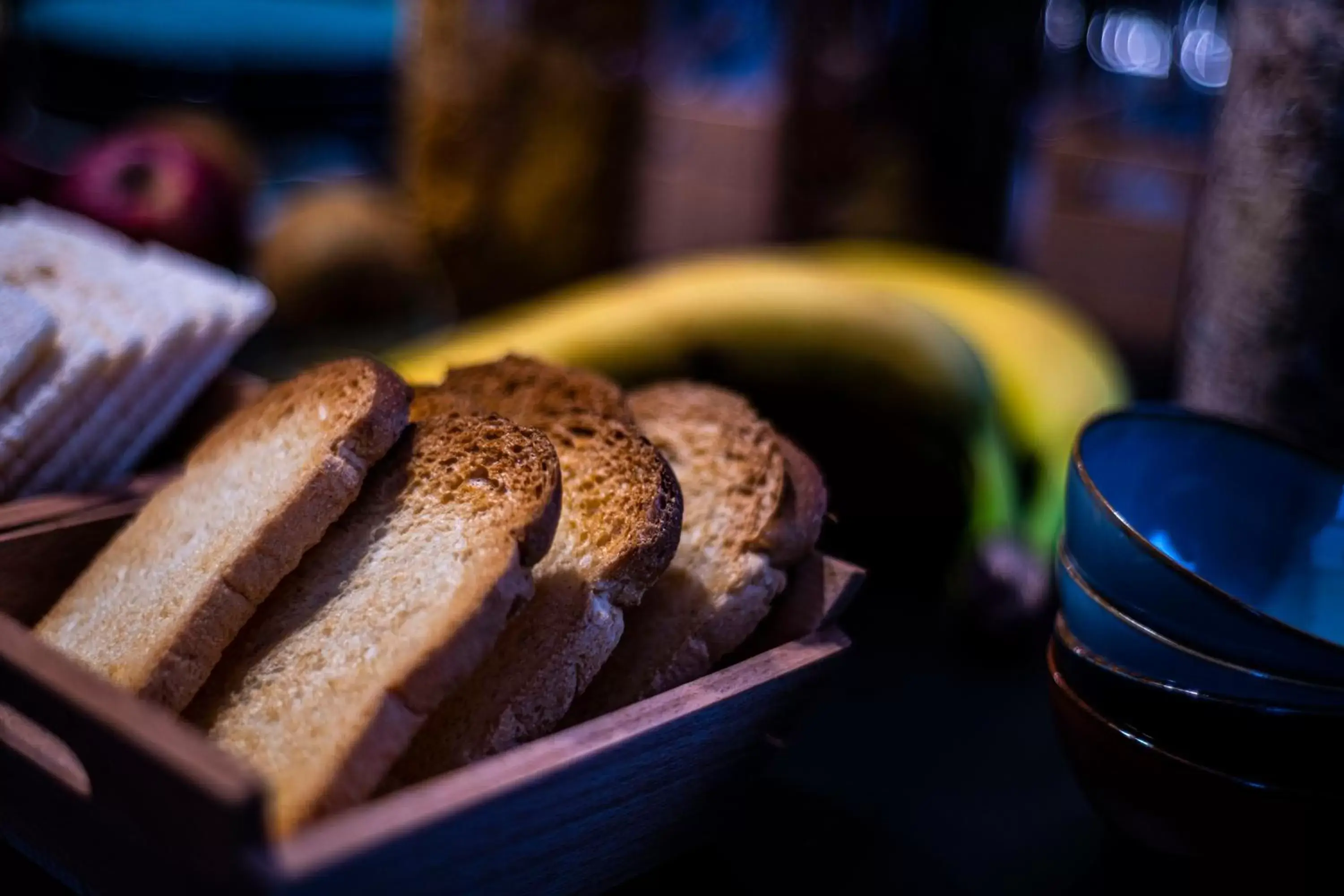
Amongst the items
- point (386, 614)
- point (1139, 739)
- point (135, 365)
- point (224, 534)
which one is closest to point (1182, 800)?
point (1139, 739)

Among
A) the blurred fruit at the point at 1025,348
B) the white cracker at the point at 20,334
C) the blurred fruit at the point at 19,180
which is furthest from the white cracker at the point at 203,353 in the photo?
the blurred fruit at the point at 1025,348

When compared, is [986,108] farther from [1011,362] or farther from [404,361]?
[404,361]

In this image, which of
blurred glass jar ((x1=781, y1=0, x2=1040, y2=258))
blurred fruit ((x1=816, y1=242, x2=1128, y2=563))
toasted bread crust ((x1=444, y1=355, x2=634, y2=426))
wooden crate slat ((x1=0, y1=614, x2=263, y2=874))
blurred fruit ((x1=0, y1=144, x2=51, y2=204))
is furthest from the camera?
blurred glass jar ((x1=781, y1=0, x2=1040, y2=258))

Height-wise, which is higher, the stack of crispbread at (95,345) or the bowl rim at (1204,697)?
the stack of crispbread at (95,345)

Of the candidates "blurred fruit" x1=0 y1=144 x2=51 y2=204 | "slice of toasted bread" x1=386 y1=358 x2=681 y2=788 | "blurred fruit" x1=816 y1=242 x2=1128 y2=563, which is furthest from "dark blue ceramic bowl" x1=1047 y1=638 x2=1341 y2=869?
"blurred fruit" x1=0 y1=144 x2=51 y2=204

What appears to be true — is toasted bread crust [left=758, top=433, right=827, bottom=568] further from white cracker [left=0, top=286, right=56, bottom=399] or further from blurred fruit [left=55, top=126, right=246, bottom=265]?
blurred fruit [left=55, top=126, right=246, bottom=265]

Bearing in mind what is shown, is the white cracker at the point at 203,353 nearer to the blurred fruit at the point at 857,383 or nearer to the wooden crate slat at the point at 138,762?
the blurred fruit at the point at 857,383
